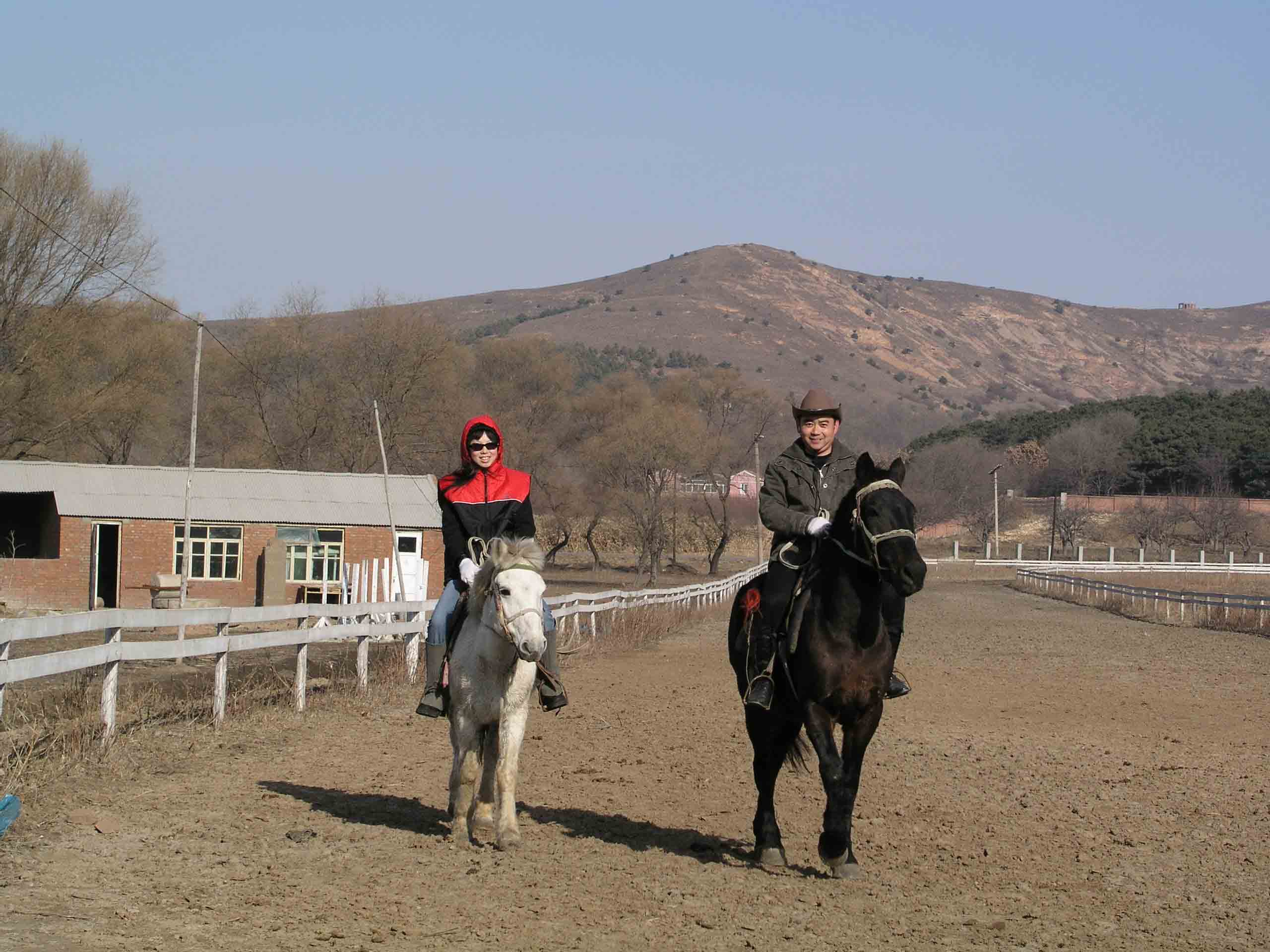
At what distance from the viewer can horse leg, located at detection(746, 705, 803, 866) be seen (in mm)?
7500

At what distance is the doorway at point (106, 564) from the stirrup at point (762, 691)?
36.4m

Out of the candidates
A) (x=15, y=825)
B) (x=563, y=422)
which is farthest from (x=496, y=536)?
(x=563, y=422)

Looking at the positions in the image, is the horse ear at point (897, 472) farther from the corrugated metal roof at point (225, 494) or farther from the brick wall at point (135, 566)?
the corrugated metal roof at point (225, 494)

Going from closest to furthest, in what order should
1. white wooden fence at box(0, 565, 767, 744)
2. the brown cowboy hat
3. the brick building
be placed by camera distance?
the brown cowboy hat → white wooden fence at box(0, 565, 767, 744) → the brick building

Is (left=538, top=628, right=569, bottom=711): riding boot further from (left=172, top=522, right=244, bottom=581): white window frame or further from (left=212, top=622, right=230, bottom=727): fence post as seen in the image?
(left=172, top=522, right=244, bottom=581): white window frame

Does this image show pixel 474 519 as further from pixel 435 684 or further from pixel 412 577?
pixel 412 577

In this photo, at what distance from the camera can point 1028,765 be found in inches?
452

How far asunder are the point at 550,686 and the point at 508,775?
0.59 meters

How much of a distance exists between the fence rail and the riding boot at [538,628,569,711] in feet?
92.4

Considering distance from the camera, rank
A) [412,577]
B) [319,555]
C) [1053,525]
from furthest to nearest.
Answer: [1053,525]
[319,555]
[412,577]

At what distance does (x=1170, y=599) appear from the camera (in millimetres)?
39219

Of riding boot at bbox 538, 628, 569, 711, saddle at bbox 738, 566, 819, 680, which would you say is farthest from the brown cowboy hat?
riding boot at bbox 538, 628, 569, 711

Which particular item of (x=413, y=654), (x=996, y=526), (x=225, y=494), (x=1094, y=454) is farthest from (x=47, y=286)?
(x=1094, y=454)

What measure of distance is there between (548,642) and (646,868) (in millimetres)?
1473
